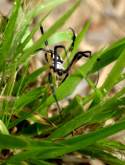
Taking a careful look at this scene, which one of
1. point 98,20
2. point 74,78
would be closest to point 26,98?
point 74,78

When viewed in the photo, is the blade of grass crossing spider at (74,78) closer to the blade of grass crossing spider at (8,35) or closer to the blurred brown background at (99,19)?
the blade of grass crossing spider at (8,35)

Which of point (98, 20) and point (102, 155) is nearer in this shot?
point (102, 155)

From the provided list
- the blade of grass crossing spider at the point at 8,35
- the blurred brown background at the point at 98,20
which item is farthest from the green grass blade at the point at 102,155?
the blurred brown background at the point at 98,20

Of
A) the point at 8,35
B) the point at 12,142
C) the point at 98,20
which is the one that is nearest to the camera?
the point at 12,142

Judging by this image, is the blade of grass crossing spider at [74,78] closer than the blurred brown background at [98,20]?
Yes

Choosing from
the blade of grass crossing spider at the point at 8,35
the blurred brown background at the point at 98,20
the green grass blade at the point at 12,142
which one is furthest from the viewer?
the blurred brown background at the point at 98,20

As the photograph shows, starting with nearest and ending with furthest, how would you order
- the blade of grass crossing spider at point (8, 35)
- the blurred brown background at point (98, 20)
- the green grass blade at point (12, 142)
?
the green grass blade at point (12, 142) → the blade of grass crossing spider at point (8, 35) → the blurred brown background at point (98, 20)

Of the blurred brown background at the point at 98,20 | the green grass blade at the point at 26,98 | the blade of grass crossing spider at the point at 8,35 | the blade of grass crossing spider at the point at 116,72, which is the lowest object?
the green grass blade at the point at 26,98

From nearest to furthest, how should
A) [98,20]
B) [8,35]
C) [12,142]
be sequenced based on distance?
[12,142], [8,35], [98,20]

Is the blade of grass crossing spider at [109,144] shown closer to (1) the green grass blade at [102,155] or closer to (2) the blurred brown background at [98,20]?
(1) the green grass blade at [102,155]

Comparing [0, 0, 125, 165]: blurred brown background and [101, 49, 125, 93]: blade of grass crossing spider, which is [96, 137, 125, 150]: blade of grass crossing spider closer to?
[101, 49, 125, 93]: blade of grass crossing spider

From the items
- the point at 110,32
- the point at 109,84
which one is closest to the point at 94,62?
the point at 109,84

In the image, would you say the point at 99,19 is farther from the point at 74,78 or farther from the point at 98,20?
the point at 74,78

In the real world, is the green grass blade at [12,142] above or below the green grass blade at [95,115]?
below
